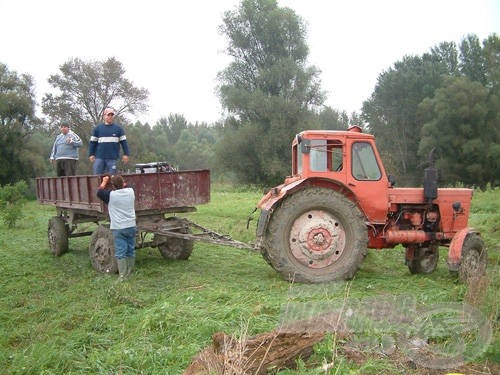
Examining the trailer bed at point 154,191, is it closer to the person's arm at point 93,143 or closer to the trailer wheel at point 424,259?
the person's arm at point 93,143

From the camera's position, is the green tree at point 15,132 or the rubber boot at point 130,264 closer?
the rubber boot at point 130,264

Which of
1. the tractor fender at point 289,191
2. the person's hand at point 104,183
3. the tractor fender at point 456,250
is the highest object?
the person's hand at point 104,183

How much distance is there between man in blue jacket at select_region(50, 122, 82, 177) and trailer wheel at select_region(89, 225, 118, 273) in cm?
348

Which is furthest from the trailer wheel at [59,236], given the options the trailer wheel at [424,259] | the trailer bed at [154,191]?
the trailer wheel at [424,259]

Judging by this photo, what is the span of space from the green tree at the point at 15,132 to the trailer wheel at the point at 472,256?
31.1 metres

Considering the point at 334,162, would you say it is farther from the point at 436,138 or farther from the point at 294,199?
the point at 436,138

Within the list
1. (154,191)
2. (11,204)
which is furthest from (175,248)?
(11,204)

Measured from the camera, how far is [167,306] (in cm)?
523

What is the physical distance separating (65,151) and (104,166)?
2.24 metres

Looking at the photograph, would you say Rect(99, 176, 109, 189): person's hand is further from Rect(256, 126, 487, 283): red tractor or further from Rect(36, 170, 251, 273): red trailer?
Rect(256, 126, 487, 283): red tractor

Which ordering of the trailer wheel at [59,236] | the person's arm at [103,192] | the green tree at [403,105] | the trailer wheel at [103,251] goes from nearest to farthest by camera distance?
the person's arm at [103,192] < the trailer wheel at [103,251] < the trailer wheel at [59,236] < the green tree at [403,105]

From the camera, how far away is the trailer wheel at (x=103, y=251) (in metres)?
7.62

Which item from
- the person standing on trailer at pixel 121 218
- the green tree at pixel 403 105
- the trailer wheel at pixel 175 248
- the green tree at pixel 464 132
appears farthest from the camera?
the green tree at pixel 403 105

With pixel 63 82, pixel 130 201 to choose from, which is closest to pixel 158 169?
pixel 130 201
